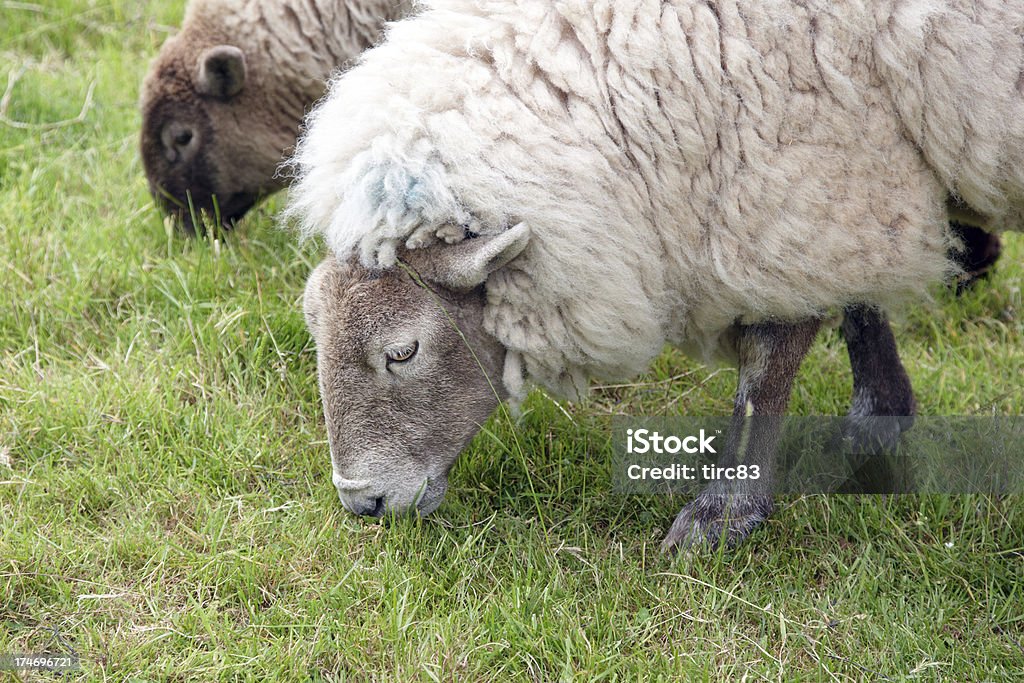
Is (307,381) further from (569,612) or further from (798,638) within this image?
(798,638)

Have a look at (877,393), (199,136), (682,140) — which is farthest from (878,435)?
(199,136)

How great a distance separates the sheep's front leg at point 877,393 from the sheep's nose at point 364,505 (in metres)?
2.01

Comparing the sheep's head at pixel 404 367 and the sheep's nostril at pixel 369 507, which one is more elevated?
the sheep's head at pixel 404 367

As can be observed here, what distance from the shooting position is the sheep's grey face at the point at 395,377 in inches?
138

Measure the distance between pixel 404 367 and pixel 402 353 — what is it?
0.06 meters

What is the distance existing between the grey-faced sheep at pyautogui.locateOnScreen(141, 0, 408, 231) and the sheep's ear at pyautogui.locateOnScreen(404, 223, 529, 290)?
2.16 metres

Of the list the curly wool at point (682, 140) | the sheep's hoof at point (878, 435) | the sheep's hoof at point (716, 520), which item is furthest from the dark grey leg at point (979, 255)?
the sheep's hoof at point (716, 520)

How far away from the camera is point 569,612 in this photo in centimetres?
364

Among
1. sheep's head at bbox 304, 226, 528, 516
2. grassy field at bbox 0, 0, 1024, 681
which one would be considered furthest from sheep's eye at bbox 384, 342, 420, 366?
grassy field at bbox 0, 0, 1024, 681

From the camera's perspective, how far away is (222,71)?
17.2 ft

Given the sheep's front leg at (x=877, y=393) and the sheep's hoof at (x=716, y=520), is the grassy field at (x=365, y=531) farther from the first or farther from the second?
the sheep's front leg at (x=877, y=393)

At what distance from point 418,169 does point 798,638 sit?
2.02 meters

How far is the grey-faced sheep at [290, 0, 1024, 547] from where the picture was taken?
3318mm

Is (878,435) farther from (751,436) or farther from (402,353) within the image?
(402,353)
